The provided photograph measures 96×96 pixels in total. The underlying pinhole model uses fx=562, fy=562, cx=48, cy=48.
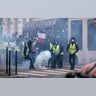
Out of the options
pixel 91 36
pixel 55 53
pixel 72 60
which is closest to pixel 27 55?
pixel 55 53

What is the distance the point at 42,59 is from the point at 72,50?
395mm

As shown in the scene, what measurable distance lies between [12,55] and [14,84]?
0.37 m

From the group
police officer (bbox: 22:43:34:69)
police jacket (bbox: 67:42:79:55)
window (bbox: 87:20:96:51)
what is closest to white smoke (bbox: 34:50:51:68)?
police officer (bbox: 22:43:34:69)

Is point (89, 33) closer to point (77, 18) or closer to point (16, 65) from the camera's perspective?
point (77, 18)

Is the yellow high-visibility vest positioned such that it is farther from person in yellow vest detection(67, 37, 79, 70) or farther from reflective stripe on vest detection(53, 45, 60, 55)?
reflective stripe on vest detection(53, 45, 60, 55)

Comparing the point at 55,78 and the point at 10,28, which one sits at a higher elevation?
the point at 10,28

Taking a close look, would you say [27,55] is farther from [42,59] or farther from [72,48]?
[72,48]

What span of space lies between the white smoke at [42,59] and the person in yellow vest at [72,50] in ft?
0.87

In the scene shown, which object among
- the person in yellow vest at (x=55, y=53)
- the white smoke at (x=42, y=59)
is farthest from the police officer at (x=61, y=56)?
the white smoke at (x=42, y=59)

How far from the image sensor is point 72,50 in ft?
23.2

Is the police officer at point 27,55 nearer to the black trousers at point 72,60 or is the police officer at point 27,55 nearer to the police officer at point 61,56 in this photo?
the police officer at point 61,56

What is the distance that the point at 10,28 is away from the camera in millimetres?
7047

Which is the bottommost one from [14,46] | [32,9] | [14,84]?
[14,84]

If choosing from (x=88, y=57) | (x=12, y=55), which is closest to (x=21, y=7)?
(x=12, y=55)
